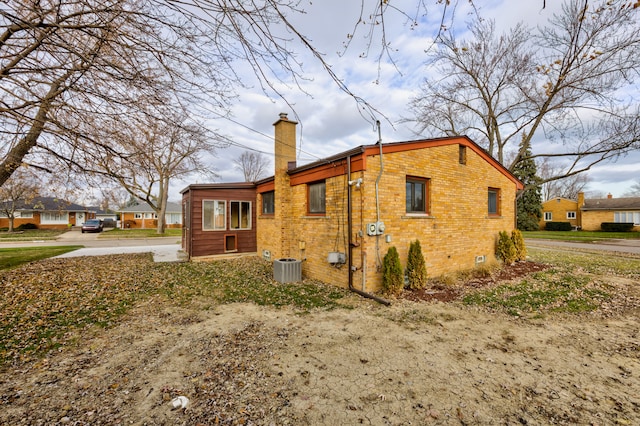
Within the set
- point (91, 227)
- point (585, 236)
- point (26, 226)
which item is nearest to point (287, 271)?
point (585, 236)

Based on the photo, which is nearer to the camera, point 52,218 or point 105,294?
point 105,294

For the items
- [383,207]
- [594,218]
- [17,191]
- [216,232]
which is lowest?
[216,232]

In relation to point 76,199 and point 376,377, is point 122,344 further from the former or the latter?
point 76,199

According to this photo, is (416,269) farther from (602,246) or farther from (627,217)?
(627,217)

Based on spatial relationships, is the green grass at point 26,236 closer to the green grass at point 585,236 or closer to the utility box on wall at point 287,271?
the utility box on wall at point 287,271

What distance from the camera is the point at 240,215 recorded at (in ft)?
42.1

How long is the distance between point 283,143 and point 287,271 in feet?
14.6

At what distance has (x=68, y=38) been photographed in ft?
13.1

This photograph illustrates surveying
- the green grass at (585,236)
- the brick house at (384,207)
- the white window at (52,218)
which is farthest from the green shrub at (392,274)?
the white window at (52,218)

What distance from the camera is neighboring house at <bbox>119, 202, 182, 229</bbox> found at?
41688mm

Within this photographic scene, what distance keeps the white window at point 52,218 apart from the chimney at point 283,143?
41.3 m

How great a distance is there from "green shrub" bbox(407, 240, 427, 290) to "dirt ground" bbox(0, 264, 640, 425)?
1.85 meters

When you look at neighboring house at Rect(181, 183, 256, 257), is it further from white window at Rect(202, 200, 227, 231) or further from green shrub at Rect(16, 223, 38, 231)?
green shrub at Rect(16, 223, 38, 231)

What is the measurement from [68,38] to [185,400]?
5.04 m
